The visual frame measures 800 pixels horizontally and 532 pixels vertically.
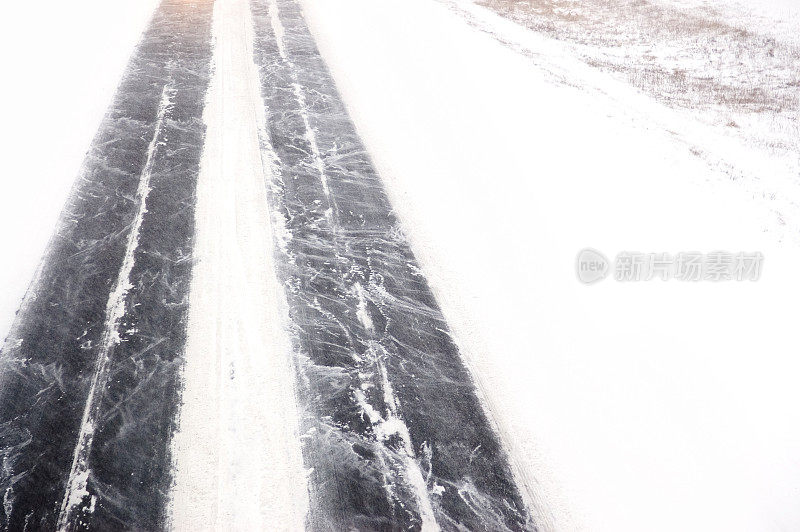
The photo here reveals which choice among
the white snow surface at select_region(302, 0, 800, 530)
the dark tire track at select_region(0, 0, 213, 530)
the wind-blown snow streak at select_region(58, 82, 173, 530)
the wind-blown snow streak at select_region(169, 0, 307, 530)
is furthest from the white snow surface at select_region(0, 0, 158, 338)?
the white snow surface at select_region(302, 0, 800, 530)

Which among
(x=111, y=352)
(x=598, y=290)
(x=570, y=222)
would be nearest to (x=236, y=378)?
(x=111, y=352)

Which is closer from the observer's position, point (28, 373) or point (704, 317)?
point (28, 373)

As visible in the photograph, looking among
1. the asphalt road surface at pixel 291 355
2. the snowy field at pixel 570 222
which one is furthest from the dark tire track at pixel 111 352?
the snowy field at pixel 570 222

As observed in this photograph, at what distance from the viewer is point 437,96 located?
877cm

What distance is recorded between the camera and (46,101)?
7930 millimetres

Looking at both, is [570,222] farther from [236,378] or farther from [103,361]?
[103,361]

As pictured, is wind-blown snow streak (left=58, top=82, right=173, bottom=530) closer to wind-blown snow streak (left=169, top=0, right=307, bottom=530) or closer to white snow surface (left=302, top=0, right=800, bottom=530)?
wind-blown snow streak (left=169, top=0, right=307, bottom=530)

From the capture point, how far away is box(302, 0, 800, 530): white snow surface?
3418 millimetres

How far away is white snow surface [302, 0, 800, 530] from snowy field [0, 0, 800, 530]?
0.07 feet

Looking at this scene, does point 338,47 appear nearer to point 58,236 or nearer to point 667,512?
point 58,236

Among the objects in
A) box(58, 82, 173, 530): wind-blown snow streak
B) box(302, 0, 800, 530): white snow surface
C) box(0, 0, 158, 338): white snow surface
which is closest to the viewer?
box(58, 82, 173, 530): wind-blown snow streak

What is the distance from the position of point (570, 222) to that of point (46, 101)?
8.09 meters

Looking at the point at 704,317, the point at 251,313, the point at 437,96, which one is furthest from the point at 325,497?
the point at 437,96

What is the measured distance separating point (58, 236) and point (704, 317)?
645cm
